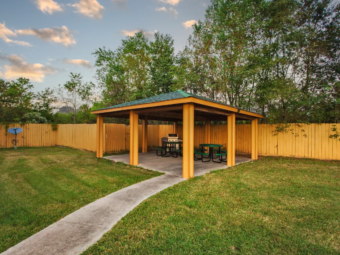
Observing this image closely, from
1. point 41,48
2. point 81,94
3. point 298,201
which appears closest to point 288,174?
point 298,201

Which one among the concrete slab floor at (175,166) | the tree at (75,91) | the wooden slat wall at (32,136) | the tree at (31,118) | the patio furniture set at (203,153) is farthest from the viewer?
the tree at (75,91)

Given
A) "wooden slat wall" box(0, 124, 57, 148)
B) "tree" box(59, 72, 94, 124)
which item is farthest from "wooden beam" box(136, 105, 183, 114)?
"tree" box(59, 72, 94, 124)

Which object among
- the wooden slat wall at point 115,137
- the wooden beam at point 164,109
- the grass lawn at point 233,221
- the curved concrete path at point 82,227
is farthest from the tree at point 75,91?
the grass lawn at point 233,221

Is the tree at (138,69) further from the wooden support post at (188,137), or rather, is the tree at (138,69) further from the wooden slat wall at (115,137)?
the wooden support post at (188,137)

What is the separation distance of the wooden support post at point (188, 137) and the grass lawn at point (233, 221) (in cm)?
73

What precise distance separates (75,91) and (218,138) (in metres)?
16.5

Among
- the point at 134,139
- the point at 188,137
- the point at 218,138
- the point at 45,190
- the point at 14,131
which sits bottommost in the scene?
the point at 45,190

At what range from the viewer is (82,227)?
2807mm

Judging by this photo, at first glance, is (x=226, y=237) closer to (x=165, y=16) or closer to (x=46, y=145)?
(x=165, y=16)

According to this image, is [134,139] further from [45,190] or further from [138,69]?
[138,69]

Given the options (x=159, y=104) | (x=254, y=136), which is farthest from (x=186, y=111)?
(x=254, y=136)

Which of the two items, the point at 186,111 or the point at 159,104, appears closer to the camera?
the point at 186,111

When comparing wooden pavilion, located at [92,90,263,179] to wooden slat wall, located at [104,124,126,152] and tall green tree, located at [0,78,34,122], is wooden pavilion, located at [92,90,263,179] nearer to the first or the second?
wooden slat wall, located at [104,124,126,152]

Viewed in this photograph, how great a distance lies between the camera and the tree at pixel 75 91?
19.5 metres
